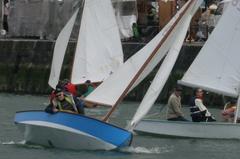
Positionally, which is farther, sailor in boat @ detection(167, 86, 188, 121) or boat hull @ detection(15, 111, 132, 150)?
sailor in boat @ detection(167, 86, 188, 121)

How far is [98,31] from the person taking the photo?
49.8m

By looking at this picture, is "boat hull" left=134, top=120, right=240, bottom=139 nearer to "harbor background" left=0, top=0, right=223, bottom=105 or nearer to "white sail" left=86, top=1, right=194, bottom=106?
"white sail" left=86, top=1, right=194, bottom=106

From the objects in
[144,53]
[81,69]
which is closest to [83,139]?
[144,53]

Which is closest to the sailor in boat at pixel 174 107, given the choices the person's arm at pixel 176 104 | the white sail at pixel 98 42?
the person's arm at pixel 176 104

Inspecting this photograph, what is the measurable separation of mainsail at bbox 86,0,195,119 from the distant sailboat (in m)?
2.70

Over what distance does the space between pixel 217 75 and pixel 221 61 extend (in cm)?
49

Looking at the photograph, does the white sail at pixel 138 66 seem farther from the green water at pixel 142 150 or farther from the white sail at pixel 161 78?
the green water at pixel 142 150

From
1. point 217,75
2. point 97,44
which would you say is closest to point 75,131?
point 217,75

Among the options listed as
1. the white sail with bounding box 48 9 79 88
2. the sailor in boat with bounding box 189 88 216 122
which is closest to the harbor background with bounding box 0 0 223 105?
the white sail with bounding box 48 9 79 88

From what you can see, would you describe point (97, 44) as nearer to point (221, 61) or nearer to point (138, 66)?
point (221, 61)

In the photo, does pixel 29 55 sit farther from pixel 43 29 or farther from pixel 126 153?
pixel 126 153

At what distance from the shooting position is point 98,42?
163 ft

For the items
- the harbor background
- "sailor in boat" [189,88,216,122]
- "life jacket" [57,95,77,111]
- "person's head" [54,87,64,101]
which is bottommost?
the harbor background

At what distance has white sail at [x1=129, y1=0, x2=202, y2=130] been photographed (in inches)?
1267
